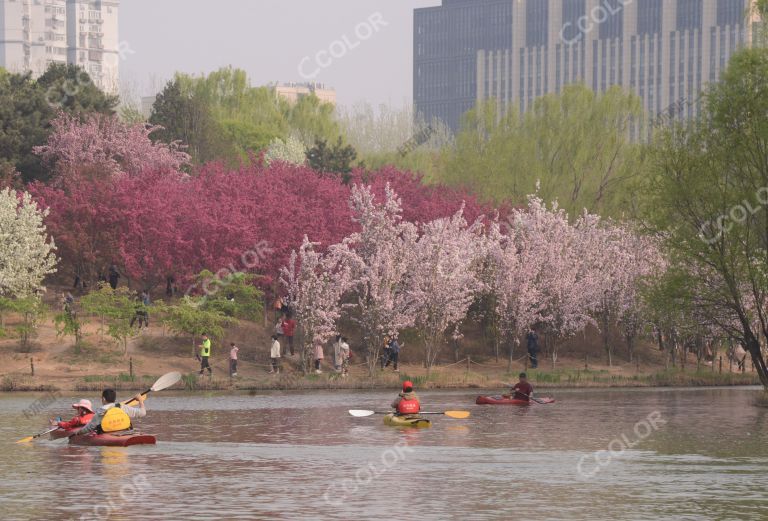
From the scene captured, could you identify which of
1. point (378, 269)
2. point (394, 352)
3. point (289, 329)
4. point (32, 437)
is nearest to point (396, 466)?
point (32, 437)

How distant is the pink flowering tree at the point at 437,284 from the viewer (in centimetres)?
6494

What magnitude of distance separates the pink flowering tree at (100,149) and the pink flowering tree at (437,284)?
67.4 feet

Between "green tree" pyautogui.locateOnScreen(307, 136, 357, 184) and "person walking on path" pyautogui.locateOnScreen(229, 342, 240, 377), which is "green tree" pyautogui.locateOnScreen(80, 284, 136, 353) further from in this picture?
"green tree" pyautogui.locateOnScreen(307, 136, 357, 184)

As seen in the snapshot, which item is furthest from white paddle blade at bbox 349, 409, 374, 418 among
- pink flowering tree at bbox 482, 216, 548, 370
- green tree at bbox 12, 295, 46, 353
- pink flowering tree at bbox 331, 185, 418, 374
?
pink flowering tree at bbox 482, 216, 548, 370

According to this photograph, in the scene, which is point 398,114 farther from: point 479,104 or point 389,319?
point 389,319

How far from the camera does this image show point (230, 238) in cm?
7069

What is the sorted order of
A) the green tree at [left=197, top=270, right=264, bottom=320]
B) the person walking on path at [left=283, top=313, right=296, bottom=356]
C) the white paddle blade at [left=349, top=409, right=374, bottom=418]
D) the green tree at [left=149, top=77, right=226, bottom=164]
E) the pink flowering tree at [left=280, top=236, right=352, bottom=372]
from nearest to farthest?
the white paddle blade at [left=349, top=409, right=374, bottom=418]
the pink flowering tree at [left=280, top=236, right=352, bottom=372]
the person walking on path at [left=283, top=313, right=296, bottom=356]
the green tree at [left=197, top=270, right=264, bottom=320]
the green tree at [left=149, top=77, right=226, bottom=164]

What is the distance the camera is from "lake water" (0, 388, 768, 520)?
86.9 ft

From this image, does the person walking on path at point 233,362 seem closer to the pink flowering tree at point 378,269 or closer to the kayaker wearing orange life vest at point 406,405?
the pink flowering tree at point 378,269

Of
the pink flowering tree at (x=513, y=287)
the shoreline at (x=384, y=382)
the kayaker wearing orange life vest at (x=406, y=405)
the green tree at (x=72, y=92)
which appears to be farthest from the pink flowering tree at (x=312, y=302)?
the green tree at (x=72, y=92)

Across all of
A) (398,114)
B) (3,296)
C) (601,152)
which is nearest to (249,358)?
(3,296)

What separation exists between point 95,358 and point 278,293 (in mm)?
12568

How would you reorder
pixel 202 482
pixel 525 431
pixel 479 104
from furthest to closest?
pixel 479 104, pixel 525 431, pixel 202 482

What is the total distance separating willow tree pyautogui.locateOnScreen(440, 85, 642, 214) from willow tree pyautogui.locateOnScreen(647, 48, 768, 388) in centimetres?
3015
